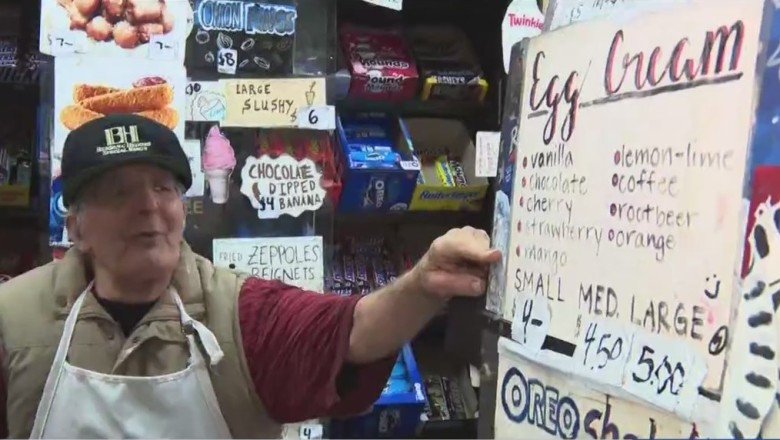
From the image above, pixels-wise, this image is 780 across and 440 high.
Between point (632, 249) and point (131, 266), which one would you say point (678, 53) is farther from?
point (131, 266)

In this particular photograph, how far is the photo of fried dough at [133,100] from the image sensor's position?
2.00m

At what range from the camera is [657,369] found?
40.7 inches

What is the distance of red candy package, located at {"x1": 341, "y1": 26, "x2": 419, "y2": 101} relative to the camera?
2354 millimetres

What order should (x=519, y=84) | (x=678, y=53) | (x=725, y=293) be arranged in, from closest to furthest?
(x=725, y=293) → (x=678, y=53) → (x=519, y=84)

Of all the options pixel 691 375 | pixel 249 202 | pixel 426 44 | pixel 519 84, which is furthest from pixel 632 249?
pixel 426 44

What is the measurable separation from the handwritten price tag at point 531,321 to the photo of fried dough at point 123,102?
1059mm

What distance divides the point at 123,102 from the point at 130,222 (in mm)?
506

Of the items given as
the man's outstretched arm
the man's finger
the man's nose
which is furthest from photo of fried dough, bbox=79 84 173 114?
the man's finger

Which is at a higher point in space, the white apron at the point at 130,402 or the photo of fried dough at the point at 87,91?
the photo of fried dough at the point at 87,91

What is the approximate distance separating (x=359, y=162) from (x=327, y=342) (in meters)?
0.81

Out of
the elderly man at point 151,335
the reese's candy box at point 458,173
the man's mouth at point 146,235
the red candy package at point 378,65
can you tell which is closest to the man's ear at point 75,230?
the elderly man at point 151,335

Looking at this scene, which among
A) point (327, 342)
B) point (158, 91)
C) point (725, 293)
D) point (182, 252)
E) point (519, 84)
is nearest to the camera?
point (725, 293)

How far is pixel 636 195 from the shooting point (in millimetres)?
1080

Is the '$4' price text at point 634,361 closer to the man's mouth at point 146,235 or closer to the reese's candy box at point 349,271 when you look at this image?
the man's mouth at point 146,235
